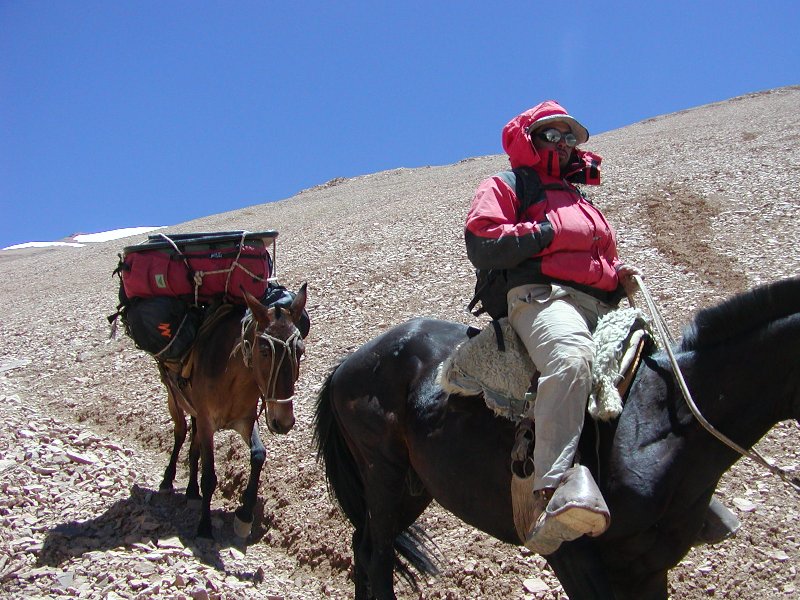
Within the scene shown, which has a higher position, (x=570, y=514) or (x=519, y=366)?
(x=519, y=366)

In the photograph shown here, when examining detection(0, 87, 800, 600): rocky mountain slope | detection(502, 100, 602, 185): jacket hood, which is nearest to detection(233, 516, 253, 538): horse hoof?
detection(0, 87, 800, 600): rocky mountain slope

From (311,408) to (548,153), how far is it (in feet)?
15.1

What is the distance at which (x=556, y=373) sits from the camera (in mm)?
3502

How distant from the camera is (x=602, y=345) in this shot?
365cm

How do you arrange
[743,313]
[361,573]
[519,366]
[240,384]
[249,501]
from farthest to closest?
[240,384] → [249,501] → [361,573] → [519,366] → [743,313]

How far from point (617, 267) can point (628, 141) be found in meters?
18.7

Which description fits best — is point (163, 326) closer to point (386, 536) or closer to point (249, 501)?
point (249, 501)

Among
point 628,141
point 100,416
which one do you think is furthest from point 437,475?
point 628,141

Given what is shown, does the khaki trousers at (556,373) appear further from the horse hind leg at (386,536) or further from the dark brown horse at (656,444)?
the horse hind leg at (386,536)

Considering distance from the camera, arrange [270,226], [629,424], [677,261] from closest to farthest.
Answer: [629,424], [677,261], [270,226]

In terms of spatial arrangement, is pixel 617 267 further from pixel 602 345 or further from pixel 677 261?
pixel 677 261

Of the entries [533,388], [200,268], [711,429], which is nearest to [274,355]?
[200,268]

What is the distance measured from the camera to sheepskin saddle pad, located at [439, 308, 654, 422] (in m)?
3.54

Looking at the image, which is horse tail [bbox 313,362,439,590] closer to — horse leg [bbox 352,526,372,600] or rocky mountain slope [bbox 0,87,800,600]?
horse leg [bbox 352,526,372,600]
